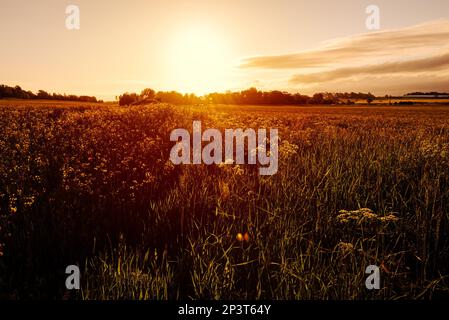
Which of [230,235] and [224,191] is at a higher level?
[224,191]

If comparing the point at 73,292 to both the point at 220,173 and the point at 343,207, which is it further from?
the point at 220,173

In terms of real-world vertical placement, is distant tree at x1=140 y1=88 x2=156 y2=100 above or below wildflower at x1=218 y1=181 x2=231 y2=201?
above

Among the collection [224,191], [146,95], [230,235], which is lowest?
[230,235]

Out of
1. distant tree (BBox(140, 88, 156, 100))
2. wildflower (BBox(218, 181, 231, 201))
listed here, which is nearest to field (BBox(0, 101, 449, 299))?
wildflower (BBox(218, 181, 231, 201))

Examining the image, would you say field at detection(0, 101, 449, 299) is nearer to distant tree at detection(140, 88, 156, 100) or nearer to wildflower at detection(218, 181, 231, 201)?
wildflower at detection(218, 181, 231, 201)

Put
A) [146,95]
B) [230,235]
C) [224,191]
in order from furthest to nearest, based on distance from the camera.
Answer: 1. [146,95]
2. [224,191]
3. [230,235]

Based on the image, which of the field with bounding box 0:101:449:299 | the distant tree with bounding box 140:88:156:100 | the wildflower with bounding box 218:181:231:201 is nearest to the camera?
the field with bounding box 0:101:449:299

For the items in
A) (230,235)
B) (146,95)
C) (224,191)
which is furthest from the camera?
(146,95)

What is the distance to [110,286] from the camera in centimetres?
268

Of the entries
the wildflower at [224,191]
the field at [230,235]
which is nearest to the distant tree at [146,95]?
the field at [230,235]

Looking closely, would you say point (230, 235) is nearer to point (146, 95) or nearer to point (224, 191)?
point (224, 191)

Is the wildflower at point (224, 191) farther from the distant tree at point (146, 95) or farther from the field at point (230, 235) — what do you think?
the distant tree at point (146, 95)

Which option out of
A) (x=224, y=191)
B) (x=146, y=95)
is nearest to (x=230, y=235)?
(x=224, y=191)

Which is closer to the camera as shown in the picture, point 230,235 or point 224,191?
point 230,235
